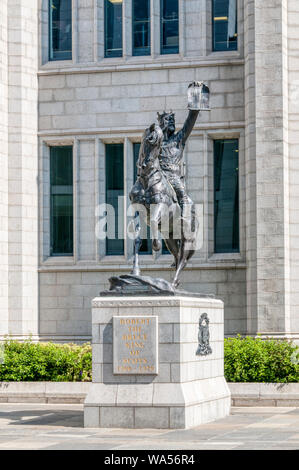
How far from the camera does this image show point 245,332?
27.3 m

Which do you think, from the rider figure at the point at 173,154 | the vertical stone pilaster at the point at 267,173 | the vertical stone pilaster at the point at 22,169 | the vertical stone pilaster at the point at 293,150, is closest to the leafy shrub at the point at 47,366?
the vertical stone pilaster at the point at 22,169

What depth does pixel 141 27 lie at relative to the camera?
95.1 ft

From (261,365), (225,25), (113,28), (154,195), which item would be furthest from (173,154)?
(113,28)

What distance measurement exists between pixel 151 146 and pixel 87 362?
6877 mm

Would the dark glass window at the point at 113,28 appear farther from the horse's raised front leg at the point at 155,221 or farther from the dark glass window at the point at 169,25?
the horse's raised front leg at the point at 155,221

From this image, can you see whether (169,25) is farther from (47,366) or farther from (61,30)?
(47,366)

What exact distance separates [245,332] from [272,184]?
411cm

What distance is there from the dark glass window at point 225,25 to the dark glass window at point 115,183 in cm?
408

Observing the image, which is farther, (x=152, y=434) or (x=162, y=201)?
(x=162, y=201)
